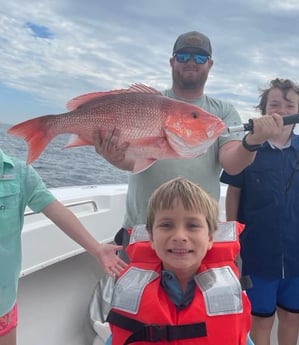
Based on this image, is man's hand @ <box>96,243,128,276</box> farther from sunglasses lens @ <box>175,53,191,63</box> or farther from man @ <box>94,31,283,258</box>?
sunglasses lens @ <box>175,53,191,63</box>

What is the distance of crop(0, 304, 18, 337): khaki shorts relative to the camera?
1998mm

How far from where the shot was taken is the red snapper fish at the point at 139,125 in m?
2.04

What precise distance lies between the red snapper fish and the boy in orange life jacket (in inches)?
9.6

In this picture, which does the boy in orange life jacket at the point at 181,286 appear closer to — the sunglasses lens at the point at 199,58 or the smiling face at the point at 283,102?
the sunglasses lens at the point at 199,58

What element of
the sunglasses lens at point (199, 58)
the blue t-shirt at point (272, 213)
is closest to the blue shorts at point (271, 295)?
the blue t-shirt at point (272, 213)

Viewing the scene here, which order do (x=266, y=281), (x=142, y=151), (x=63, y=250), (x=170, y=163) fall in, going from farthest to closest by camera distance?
(x=63, y=250), (x=266, y=281), (x=170, y=163), (x=142, y=151)

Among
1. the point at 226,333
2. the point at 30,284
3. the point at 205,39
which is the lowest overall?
the point at 30,284

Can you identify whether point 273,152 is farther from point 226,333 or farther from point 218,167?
point 226,333

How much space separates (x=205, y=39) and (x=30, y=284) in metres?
2.17

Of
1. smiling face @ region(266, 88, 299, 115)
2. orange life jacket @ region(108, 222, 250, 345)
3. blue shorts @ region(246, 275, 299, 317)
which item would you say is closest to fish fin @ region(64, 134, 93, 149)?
orange life jacket @ region(108, 222, 250, 345)

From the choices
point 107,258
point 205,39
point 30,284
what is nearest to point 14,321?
point 107,258

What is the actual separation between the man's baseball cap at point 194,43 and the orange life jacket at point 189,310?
1.19 m

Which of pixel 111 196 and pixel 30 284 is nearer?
pixel 30 284

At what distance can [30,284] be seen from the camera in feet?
10.8
